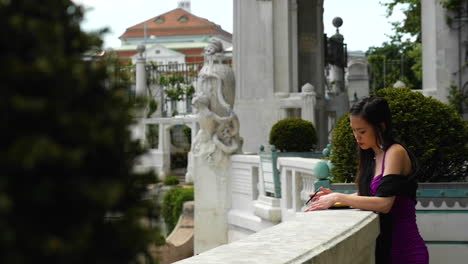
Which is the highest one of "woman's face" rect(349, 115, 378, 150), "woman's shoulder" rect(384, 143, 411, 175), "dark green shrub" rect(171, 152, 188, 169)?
"woman's face" rect(349, 115, 378, 150)

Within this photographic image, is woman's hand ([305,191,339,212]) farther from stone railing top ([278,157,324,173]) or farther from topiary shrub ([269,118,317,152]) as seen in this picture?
topiary shrub ([269,118,317,152])

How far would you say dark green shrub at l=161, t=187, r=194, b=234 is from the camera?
2414 centimetres

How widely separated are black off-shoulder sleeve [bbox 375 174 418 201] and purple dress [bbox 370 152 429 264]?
2.1 inches

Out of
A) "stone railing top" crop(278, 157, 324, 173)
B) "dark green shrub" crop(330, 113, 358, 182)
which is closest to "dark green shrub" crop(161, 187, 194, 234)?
"stone railing top" crop(278, 157, 324, 173)

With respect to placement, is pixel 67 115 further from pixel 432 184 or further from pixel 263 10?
pixel 263 10

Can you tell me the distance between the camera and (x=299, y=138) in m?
17.3

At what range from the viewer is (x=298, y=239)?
3762mm

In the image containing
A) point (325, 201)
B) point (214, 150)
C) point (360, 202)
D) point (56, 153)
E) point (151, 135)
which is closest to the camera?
point (56, 153)

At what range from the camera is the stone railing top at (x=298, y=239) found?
10.5ft

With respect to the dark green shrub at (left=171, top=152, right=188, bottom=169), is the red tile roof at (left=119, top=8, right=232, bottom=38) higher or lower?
higher

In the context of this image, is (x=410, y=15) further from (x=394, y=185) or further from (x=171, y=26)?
(x=171, y=26)

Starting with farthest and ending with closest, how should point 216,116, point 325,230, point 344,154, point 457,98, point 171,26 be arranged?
1. point 171,26
2. point 457,98
3. point 216,116
4. point 344,154
5. point 325,230

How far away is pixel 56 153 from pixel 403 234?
3.36m

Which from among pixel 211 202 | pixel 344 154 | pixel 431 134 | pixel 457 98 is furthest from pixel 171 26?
pixel 431 134
